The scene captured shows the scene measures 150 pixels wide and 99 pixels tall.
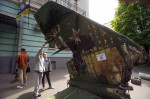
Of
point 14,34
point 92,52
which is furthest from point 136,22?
point 14,34

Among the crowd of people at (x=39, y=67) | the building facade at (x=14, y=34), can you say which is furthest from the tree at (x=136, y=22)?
the crowd of people at (x=39, y=67)

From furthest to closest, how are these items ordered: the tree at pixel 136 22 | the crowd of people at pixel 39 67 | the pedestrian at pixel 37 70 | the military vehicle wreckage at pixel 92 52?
the tree at pixel 136 22
the crowd of people at pixel 39 67
the pedestrian at pixel 37 70
the military vehicle wreckage at pixel 92 52

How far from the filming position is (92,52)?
1483 millimetres

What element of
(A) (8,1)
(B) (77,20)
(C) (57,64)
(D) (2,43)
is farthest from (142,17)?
(D) (2,43)

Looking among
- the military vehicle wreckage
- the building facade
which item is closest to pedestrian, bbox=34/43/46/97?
the military vehicle wreckage

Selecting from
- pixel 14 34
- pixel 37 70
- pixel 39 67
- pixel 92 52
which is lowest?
pixel 37 70

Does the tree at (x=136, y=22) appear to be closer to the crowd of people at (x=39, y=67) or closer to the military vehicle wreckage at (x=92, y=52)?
the crowd of people at (x=39, y=67)

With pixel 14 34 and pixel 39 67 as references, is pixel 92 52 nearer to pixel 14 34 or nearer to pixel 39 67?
pixel 39 67

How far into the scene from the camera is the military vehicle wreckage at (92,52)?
47.9 inches

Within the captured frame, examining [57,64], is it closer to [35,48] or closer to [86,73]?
[35,48]

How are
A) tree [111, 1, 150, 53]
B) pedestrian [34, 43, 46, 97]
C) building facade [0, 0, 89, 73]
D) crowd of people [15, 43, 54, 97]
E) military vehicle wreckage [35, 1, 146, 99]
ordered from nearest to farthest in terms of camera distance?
1. military vehicle wreckage [35, 1, 146, 99]
2. pedestrian [34, 43, 46, 97]
3. crowd of people [15, 43, 54, 97]
4. building facade [0, 0, 89, 73]
5. tree [111, 1, 150, 53]

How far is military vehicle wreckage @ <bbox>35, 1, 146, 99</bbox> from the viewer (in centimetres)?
122

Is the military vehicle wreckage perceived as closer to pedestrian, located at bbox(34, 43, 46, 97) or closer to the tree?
pedestrian, located at bbox(34, 43, 46, 97)

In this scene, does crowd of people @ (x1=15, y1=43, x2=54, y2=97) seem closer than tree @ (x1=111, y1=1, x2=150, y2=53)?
Yes
